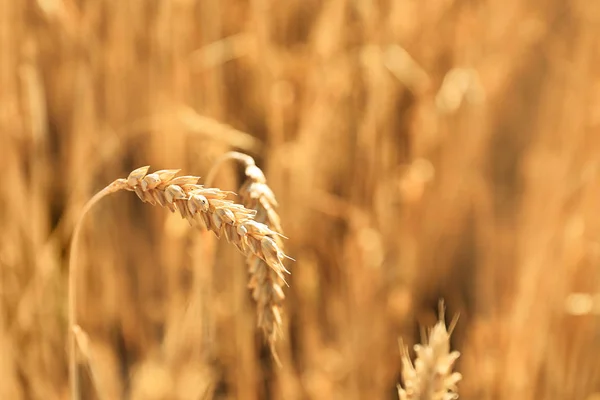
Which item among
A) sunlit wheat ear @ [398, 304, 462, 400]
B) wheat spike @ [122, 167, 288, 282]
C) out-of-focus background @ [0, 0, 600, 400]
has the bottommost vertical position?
sunlit wheat ear @ [398, 304, 462, 400]

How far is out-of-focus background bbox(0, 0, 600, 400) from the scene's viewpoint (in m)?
1.04

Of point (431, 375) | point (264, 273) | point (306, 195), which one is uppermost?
point (306, 195)

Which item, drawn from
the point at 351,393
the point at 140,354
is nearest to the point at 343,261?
the point at 351,393

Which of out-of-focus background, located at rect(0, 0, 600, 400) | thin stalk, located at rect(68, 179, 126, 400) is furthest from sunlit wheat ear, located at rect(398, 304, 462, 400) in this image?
out-of-focus background, located at rect(0, 0, 600, 400)

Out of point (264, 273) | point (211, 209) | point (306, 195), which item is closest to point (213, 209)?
point (211, 209)

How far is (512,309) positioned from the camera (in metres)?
1.15

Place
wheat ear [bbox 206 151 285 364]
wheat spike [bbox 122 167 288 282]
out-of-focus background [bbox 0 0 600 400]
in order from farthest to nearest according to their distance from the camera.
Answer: out-of-focus background [bbox 0 0 600 400] → wheat ear [bbox 206 151 285 364] → wheat spike [bbox 122 167 288 282]

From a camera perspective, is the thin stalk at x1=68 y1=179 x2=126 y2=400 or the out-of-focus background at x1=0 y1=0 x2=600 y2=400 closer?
the thin stalk at x1=68 y1=179 x2=126 y2=400

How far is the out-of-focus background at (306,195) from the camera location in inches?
40.9

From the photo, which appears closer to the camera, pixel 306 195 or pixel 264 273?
pixel 264 273

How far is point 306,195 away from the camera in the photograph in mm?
1144

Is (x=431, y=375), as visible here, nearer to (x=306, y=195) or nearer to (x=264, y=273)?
(x=264, y=273)

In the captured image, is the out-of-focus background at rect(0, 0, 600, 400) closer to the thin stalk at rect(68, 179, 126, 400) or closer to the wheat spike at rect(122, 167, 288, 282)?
the thin stalk at rect(68, 179, 126, 400)

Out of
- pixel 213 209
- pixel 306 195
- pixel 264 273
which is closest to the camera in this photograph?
pixel 213 209
